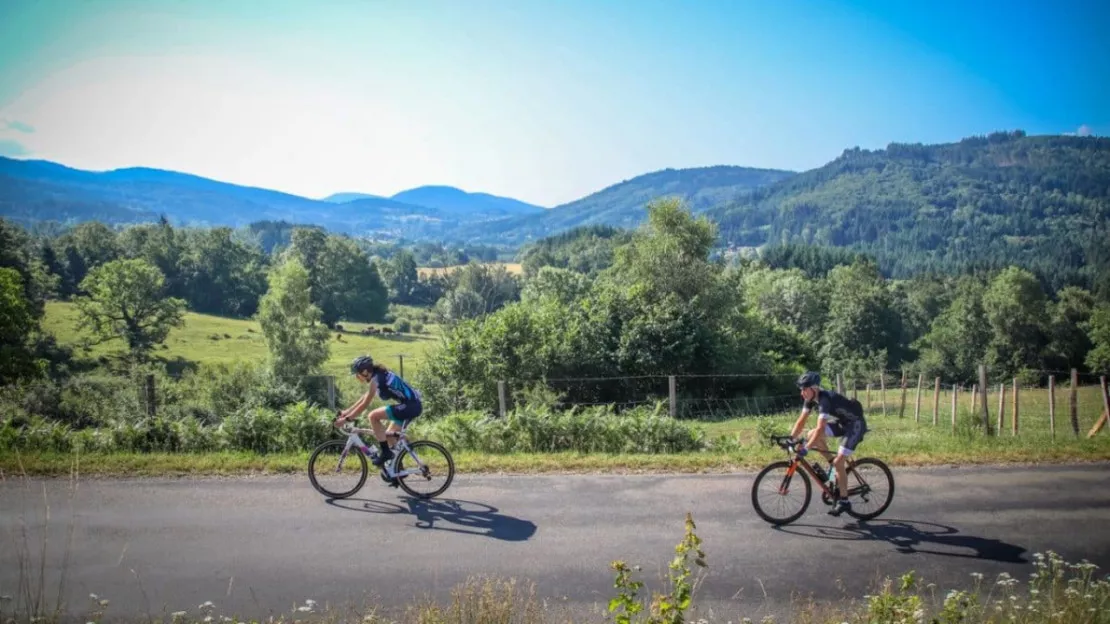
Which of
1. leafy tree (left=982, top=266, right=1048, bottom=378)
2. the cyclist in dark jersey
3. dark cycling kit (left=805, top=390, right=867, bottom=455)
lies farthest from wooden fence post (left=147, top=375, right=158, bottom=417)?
leafy tree (left=982, top=266, right=1048, bottom=378)

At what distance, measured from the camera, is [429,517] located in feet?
30.9

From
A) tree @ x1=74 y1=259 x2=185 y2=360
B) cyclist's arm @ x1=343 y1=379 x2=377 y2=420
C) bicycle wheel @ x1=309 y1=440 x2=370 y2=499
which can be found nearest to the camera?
cyclist's arm @ x1=343 y1=379 x2=377 y2=420

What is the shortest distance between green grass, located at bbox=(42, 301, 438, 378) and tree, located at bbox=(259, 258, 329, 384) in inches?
108

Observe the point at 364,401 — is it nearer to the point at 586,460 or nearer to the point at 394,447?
the point at 394,447

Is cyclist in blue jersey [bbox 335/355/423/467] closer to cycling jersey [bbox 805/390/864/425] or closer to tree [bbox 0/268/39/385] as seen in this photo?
cycling jersey [bbox 805/390/864/425]

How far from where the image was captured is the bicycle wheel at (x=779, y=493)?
9133 mm

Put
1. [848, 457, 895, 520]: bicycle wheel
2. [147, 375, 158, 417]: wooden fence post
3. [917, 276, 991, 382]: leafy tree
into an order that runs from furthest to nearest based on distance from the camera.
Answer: [917, 276, 991, 382]: leafy tree, [147, 375, 158, 417]: wooden fence post, [848, 457, 895, 520]: bicycle wheel

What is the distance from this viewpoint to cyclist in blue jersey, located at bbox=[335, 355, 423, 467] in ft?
32.4

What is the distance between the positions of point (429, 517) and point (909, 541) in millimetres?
6474

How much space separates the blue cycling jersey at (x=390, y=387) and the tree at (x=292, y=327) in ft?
182

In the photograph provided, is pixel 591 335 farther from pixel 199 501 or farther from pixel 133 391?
pixel 199 501

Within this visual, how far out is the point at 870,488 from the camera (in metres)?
9.25

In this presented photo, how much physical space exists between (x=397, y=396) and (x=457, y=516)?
202 cm

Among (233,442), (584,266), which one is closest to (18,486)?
(233,442)
